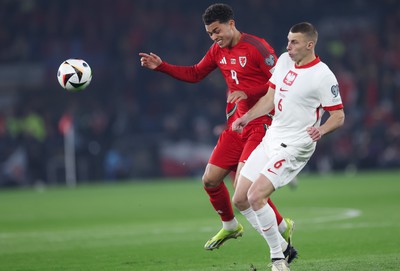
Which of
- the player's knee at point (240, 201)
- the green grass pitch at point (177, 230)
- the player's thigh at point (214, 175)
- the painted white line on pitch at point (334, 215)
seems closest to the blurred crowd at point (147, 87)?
the green grass pitch at point (177, 230)

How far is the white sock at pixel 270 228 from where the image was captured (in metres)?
7.72

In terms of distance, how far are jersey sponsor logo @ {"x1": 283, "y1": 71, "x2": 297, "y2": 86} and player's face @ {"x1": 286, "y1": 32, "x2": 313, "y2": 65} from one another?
17cm

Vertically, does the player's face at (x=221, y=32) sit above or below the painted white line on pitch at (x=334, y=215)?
above

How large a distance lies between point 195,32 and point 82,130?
6.11 m

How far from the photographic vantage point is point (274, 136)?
26.4 ft

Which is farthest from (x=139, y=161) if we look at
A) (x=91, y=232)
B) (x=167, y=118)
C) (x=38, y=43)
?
(x=91, y=232)

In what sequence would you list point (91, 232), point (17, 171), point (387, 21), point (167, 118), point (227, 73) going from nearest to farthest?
point (227, 73), point (91, 232), point (17, 171), point (167, 118), point (387, 21)

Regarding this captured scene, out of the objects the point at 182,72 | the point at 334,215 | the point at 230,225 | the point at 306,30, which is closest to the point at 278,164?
the point at 306,30

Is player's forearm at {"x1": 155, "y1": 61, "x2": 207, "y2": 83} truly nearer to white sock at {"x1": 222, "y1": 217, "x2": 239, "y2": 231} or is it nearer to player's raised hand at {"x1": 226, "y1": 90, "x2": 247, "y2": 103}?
player's raised hand at {"x1": 226, "y1": 90, "x2": 247, "y2": 103}

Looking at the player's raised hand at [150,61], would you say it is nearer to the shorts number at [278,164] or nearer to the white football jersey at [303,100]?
the white football jersey at [303,100]

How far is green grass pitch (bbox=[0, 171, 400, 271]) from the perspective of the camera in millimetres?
9000

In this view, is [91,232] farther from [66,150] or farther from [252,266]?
[66,150]

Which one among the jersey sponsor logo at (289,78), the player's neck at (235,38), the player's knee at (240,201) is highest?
the player's neck at (235,38)

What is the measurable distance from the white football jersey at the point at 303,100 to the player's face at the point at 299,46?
0.12 m
